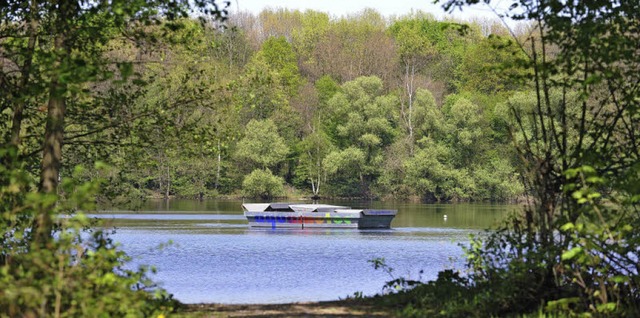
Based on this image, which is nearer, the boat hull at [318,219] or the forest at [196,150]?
the forest at [196,150]

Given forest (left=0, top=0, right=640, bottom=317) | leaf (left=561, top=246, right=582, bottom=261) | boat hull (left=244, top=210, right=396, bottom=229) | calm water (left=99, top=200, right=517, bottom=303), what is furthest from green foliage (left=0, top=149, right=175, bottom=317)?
boat hull (left=244, top=210, right=396, bottom=229)

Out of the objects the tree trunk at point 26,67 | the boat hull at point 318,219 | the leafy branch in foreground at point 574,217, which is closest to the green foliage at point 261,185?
the boat hull at point 318,219

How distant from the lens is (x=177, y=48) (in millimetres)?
16125

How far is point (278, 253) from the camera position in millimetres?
37906

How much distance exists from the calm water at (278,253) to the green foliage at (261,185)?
16.5m

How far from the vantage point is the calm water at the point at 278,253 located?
2434cm

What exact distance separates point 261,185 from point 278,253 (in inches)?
1876

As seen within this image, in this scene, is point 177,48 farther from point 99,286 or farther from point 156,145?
point 99,286

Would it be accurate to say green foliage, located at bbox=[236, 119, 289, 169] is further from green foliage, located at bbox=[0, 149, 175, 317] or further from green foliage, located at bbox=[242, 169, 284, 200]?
green foliage, located at bbox=[0, 149, 175, 317]

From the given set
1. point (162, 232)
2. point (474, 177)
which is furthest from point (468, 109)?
point (162, 232)

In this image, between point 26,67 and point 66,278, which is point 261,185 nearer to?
point 26,67

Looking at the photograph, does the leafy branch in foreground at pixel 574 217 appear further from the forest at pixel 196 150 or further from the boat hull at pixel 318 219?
the boat hull at pixel 318 219

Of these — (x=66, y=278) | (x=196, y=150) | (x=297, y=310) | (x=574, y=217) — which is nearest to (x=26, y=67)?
(x=196, y=150)

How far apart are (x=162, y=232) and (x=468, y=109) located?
142ft
